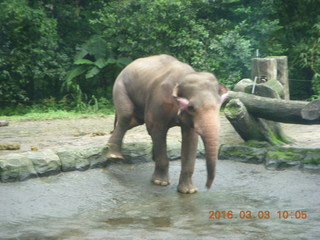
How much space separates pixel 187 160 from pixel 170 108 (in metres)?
0.76

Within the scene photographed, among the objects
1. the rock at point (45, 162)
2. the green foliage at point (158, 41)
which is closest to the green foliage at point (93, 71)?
the green foliage at point (158, 41)

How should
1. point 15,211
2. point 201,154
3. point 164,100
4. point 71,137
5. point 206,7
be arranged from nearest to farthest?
point 15,211 < point 164,100 < point 201,154 < point 71,137 < point 206,7

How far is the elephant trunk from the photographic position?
245 inches

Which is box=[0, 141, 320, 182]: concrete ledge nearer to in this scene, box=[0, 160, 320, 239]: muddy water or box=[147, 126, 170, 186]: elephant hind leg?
box=[0, 160, 320, 239]: muddy water

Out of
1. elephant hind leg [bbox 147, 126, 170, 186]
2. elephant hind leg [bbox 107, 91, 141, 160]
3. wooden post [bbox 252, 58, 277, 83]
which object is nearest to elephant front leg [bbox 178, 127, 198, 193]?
elephant hind leg [bbox 147, 126, 170, 186]

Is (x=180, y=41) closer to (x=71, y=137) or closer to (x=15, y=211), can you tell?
(x=71, y=137)

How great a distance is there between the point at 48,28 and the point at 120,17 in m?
2.33

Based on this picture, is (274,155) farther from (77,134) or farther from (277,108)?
(77,134)

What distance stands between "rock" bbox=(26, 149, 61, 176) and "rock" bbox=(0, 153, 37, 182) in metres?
0.08

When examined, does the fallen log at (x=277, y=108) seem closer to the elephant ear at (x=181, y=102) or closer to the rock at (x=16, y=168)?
the elephant ear at (x=181, y=102)

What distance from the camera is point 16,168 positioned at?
7.38 meters

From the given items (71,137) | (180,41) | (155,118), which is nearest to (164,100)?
(155,118)

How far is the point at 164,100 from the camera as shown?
731 centimetres
